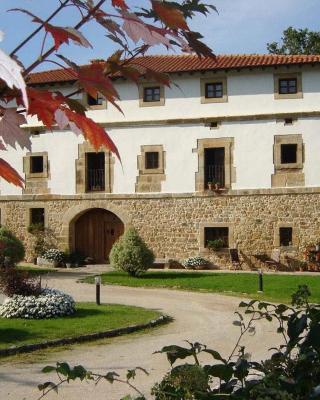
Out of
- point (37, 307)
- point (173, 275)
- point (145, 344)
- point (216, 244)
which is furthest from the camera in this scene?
point (216, 244)

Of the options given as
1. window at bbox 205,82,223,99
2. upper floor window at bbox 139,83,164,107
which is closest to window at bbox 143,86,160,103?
upper floor window at bbox 139,83,164,107

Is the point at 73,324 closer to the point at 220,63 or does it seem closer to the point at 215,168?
the point at 215,168

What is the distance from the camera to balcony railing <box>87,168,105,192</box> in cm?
2336

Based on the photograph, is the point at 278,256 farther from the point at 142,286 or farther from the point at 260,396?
the point at 260,396

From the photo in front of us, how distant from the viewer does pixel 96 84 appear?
4.09 ft

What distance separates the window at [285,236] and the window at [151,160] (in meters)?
5.54

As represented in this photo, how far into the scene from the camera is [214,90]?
2225 centimetres

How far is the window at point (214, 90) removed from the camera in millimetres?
22188

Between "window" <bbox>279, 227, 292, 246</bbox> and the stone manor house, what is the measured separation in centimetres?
4

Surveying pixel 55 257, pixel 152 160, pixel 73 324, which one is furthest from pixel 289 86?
pixel 73 324

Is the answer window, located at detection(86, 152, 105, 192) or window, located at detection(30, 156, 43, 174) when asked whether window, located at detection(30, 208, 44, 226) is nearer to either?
window, located at detection(30, 156, 43, 174)

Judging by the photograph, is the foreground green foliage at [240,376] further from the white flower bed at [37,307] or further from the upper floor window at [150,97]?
the upper floor window at [150,97]

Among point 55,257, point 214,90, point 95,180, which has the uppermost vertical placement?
point 214,90

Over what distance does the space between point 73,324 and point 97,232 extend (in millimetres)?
13212
